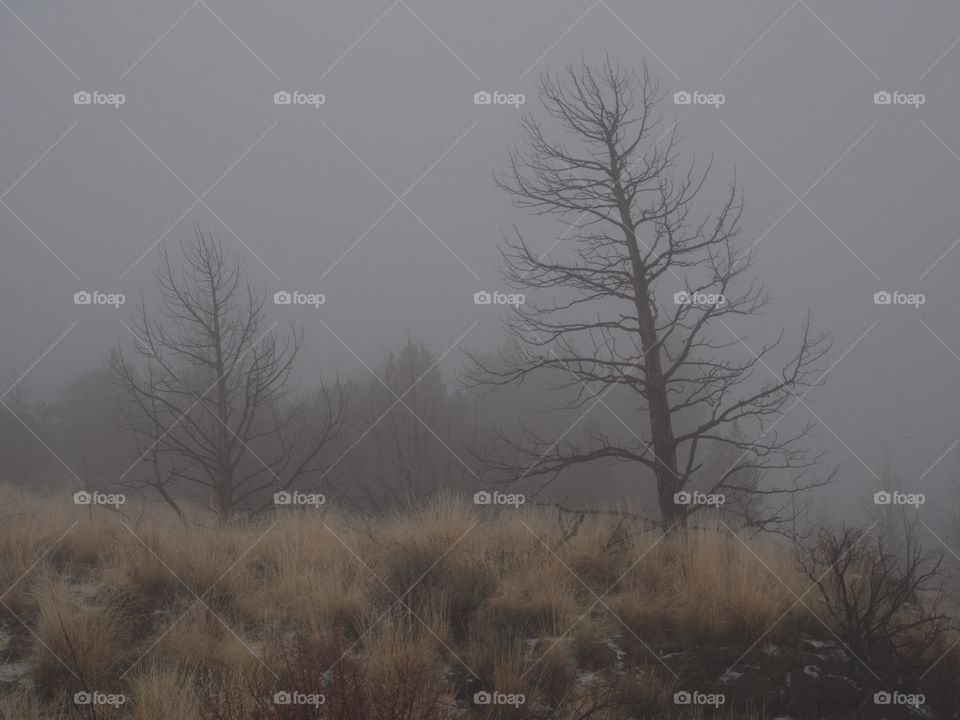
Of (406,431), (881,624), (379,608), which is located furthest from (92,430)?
(881,624)

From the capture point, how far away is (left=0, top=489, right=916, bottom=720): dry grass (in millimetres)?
3885

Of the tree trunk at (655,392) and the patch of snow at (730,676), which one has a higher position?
the tree trunk at (655,392)

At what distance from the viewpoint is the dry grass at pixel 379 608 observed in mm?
3885

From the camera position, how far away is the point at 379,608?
496cm

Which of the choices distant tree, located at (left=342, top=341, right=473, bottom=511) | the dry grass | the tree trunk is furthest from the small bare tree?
distant tree, located at (left=342, top=341, right=473, bottom=511)

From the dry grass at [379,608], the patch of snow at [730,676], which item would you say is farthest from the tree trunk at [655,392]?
the patch of snow at [730,676]

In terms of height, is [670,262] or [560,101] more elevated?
[560,101]

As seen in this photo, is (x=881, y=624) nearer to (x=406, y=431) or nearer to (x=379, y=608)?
(x=379, y=608)

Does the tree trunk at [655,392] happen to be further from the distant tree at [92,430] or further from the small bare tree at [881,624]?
the distant tree at [92,430]

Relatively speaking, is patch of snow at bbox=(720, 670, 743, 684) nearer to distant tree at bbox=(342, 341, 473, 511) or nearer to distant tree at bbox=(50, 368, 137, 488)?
distant tree at bbox=(342, 341, 473, 511)

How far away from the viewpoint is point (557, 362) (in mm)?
7516

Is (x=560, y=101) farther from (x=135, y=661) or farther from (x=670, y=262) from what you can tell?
(x=135, y=661)

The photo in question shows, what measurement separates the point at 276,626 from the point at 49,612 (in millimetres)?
1622

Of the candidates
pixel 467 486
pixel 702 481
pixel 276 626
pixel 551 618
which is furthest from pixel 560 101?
pixel 702 481
